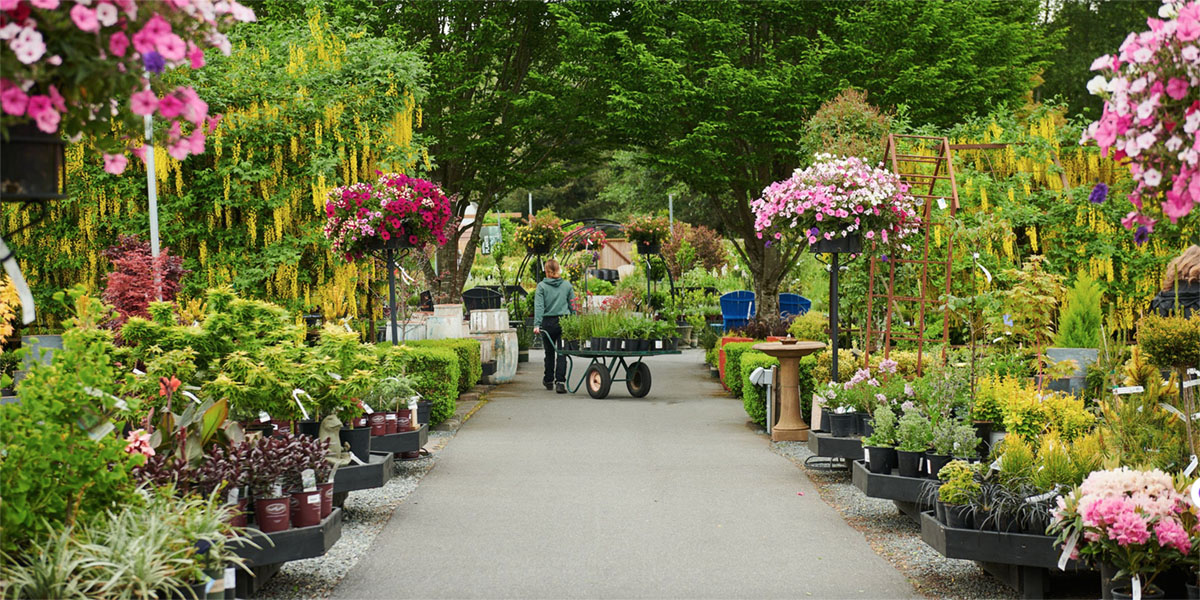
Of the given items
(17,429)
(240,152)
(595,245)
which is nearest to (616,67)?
(240,152)

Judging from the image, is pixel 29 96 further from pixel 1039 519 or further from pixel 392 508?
pixel 392 508

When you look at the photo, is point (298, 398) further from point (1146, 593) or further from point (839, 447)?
point (1146, 593)

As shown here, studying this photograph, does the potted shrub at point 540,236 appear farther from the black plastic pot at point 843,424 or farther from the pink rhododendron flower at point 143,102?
the pink rhododendron flower at point 143,102

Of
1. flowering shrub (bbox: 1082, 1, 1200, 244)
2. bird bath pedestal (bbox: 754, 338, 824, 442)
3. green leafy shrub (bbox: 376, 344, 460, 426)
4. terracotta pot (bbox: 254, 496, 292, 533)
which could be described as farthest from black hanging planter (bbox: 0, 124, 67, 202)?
bird bath pedestal (bbox: 754, 338, 824, 442)

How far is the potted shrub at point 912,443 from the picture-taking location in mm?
6215

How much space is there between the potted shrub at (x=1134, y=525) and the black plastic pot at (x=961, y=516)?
59 cm

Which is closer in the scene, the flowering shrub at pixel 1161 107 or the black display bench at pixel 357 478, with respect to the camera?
the flowering shrub at pixel 1161 107

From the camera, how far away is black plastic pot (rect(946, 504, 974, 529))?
4.96 m

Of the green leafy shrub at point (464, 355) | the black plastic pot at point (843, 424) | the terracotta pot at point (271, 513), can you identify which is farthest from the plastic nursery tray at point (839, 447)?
the green leafy shrub at point (464, 355)

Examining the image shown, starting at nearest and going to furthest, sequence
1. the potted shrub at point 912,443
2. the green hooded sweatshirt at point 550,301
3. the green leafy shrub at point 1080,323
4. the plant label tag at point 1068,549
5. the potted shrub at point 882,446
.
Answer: the plant label tag at point 1068,549, the potted shrub at point 912,443, the potted shrub at point 882,446, the green leafy shrub at point 1080,323, the green hooded sweatshirt at point 550,301

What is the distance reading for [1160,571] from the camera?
4.16m

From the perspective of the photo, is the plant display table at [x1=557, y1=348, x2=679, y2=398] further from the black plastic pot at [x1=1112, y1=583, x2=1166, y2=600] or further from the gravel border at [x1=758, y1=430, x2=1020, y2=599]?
the black plastic pot at [x1=1112, y1=583, x2=1166, y2=600]

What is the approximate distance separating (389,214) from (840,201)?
411 cm

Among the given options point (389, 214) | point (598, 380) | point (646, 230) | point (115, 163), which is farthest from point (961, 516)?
point (646, 230)
